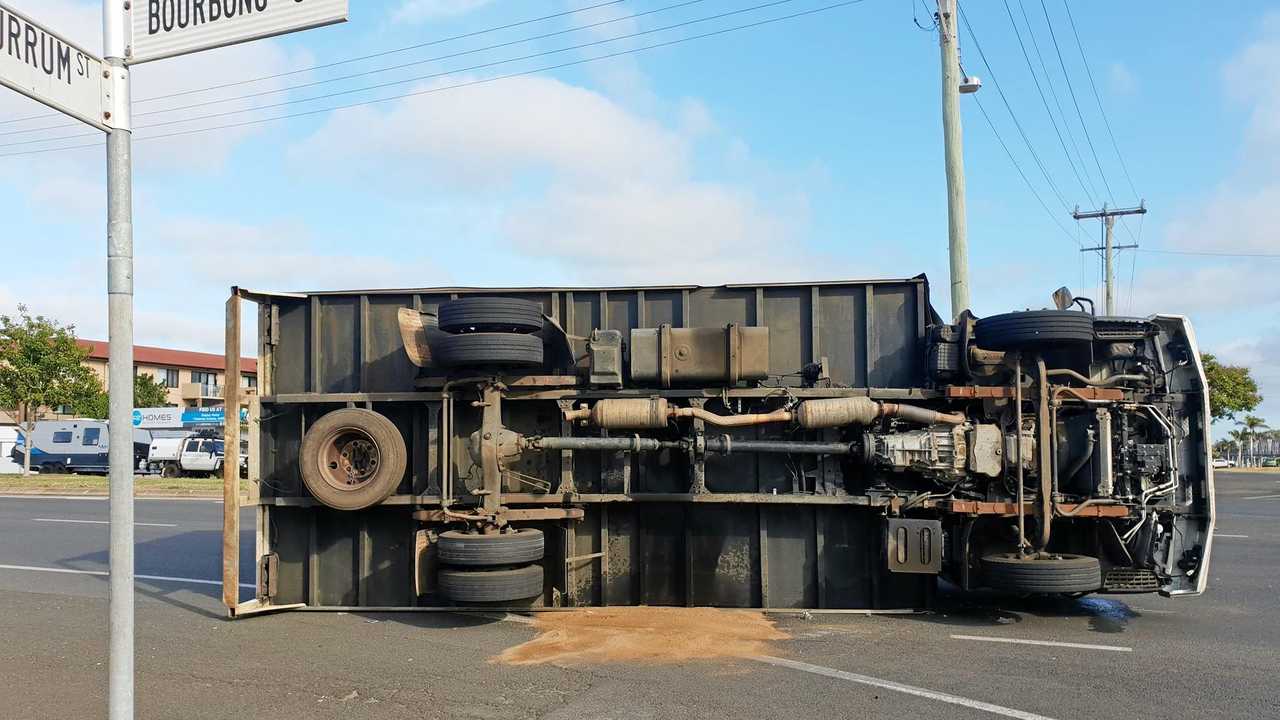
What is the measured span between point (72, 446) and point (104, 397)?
525cm

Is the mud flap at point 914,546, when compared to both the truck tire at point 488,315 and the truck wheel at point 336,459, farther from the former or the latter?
the truck wheel at point 336,459

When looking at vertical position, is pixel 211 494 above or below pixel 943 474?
below

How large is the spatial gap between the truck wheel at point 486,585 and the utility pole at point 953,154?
7.88 m

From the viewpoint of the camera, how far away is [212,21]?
3.58 meters

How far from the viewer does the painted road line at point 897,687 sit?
550 centimetres

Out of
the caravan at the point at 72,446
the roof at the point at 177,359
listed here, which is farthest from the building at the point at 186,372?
the caravan at the point at 72,446

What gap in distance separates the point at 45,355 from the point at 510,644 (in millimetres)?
35779

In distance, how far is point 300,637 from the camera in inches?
305

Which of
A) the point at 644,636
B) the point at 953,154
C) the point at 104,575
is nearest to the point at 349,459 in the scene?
the point at 644,636

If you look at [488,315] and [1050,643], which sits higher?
[488,315]

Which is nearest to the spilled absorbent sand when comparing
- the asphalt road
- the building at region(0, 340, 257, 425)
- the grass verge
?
the asphalt road

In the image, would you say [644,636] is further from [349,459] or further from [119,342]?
[119,342]

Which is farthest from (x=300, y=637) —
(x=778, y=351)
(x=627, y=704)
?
(x=778, y=351)

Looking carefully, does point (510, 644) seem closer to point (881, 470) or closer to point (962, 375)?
point (881, 470)
